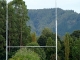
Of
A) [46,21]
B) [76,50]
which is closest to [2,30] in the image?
[76,50]

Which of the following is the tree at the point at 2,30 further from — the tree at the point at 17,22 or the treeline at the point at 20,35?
the tree at the point at 17,22

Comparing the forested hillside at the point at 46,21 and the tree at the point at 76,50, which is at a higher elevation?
the forested hillside at the point at 46,21

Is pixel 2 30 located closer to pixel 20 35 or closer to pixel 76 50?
pixel 20 35

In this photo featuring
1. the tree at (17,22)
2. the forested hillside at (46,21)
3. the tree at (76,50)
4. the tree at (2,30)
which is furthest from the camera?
the forested hillside at (46,21)

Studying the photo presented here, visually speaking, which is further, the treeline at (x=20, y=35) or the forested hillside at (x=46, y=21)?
the forested hillside at (x=46, y=21)

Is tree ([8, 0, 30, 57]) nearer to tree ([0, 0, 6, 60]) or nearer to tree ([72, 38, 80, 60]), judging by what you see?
tree ([0, 0, 6, 60])

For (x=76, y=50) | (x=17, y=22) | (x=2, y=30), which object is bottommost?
(x=76, y=50)

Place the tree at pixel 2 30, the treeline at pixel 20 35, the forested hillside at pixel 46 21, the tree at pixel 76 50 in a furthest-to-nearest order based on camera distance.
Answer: the forested hillside at pixel 46 21 → the tree at pixel 76 50 → the treeline at pixel 20 35 → the tree at pixel 2 30

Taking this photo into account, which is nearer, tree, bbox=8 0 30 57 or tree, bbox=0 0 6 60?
tree, bbox=0 0 6 60

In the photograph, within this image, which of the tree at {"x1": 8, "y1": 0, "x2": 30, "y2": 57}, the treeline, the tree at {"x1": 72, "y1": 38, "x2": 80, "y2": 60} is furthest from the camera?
the tree at {"x1": 72, "y1": 38, "x2": 80, "y2": 60}

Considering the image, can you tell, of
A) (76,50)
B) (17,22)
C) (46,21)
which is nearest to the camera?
(17,22)

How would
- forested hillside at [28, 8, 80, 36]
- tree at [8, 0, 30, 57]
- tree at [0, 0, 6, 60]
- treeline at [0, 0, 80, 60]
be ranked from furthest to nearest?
forested hillside at [28, 8, 80, 36]
tree at [8, 0, 30, 57]
treeline at [0, 0, 80, 60]
tree at [0, 0, 6, 60]

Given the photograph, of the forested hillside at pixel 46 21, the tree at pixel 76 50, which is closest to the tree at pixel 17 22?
the tree at pixel 76 50

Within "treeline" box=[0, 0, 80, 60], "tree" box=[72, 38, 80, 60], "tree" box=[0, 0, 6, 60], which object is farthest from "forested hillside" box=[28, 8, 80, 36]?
"tree" box=[0, 0, 6, 60]
